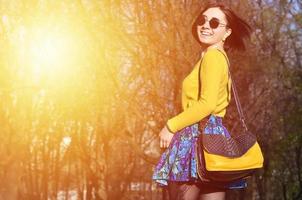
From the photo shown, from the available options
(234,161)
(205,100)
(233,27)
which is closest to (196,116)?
(205,100)

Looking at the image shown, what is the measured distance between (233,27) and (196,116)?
0.71 m

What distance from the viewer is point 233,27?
3.55m

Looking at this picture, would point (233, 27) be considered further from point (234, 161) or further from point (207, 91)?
point (234, 161)

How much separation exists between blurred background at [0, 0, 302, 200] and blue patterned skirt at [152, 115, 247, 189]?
11.4 ft

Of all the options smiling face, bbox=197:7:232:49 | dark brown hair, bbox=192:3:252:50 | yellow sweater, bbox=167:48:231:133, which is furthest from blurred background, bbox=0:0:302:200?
yellow sweater, bbox=167:48:231:133

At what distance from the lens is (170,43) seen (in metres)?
7.14

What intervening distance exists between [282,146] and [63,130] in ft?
11.2

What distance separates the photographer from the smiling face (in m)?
3.46

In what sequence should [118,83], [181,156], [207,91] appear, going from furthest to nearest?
[118,83] → [181,156] → [207,91]

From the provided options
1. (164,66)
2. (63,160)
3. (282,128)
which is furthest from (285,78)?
(63,160)

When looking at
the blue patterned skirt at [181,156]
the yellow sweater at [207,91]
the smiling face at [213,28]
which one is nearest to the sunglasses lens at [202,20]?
the smiling face at [213,28]

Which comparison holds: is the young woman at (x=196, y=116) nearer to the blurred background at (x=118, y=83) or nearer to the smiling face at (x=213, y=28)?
the smiling face at (x=213, y=28)

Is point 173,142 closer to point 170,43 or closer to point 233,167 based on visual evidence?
point 233,167

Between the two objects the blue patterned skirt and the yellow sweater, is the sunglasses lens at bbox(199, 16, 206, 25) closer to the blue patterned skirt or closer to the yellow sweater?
the yellow sweater
